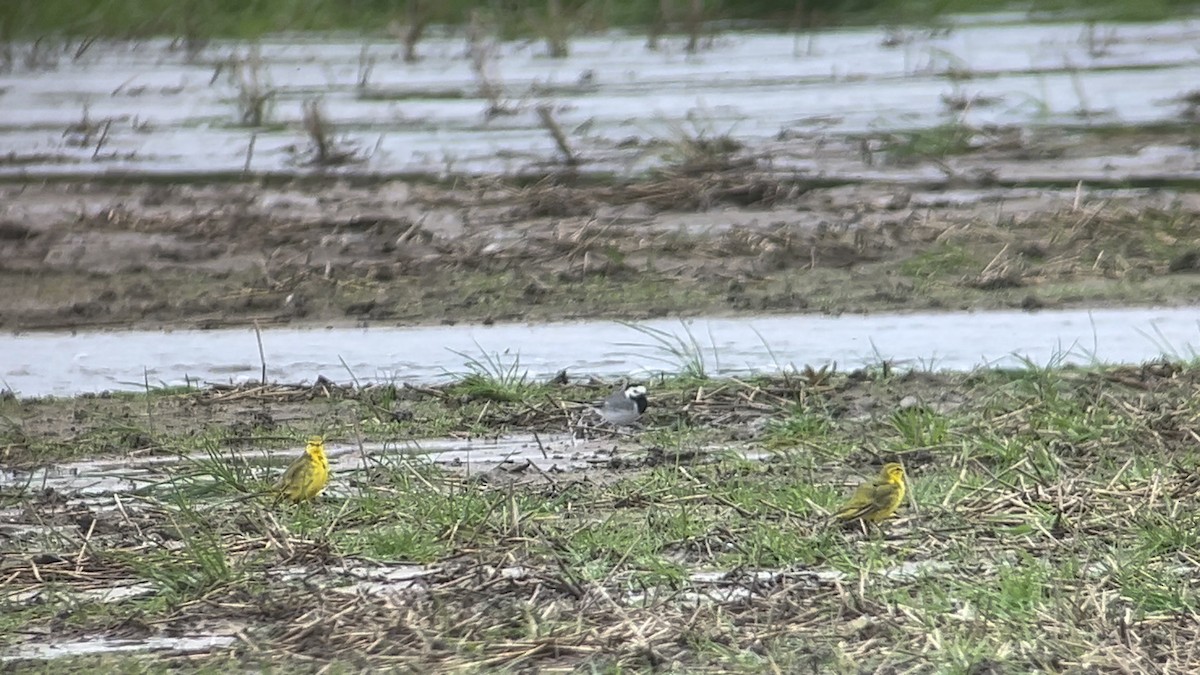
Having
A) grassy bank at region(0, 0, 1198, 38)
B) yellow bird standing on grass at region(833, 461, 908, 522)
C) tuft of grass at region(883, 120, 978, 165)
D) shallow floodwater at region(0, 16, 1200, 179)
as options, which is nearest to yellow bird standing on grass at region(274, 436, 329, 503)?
yellow bird standing on grass at region(833, 461, 908, 522)

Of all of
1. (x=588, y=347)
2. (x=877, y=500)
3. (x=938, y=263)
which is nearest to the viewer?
(x=877, y=500)

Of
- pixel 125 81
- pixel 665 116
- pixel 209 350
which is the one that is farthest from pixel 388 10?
pixel 209 350

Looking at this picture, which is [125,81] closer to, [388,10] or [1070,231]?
[388,10]

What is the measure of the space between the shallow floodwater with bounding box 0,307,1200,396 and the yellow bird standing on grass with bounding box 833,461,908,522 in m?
2.20

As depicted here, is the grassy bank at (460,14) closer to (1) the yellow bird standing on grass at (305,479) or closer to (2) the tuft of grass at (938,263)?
(2) the tuft of grass at (938,263)

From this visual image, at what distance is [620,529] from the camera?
5.67 metres

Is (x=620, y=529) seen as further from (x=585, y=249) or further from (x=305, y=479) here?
(x=585, y=249)

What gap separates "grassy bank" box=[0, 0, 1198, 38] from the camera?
66.3 ft

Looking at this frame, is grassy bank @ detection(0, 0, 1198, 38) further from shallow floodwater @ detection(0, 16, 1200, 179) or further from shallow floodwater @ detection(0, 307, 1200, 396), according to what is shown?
shallow floodwater @ detection(0, 307, 1200, 396)

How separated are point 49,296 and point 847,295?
4078 mm

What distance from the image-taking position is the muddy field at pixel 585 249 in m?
9.72

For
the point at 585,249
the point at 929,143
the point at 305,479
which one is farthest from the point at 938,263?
the point at 305,479

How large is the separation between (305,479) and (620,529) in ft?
3.18

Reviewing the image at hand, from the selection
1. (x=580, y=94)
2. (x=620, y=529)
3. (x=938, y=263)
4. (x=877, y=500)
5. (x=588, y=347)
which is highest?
(x=877, y=500)
